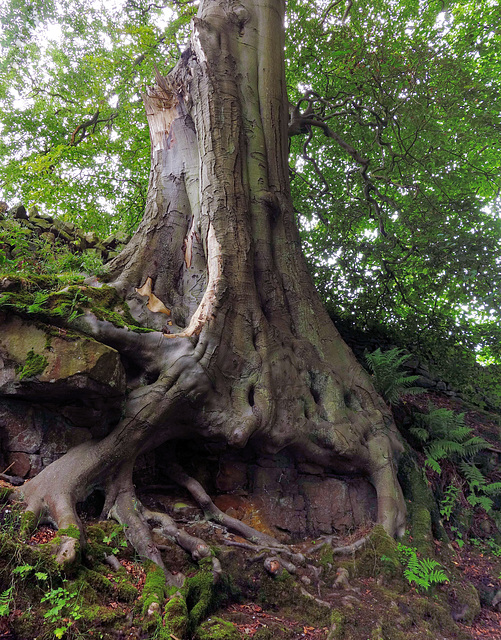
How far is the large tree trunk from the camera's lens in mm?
3088

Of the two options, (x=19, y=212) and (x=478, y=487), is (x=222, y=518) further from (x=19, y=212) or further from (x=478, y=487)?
(x=19, y=212)

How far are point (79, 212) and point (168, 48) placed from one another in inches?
181

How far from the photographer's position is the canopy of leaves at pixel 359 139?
263 inches

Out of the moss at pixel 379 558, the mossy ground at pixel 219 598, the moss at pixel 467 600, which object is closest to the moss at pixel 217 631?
the mossy ground at pixel 219 598

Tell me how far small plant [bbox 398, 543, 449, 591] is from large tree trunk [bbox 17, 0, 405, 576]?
0.97 feet

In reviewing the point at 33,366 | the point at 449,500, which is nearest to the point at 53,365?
the point at 33,366

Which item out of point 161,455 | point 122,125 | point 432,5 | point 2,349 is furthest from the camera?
point 122,125

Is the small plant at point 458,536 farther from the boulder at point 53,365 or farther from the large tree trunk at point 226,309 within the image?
the boulder at point 53,365

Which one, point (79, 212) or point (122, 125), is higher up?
point (122, 125)

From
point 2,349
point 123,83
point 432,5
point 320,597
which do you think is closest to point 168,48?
point 123,83

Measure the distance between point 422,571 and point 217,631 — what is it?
6.84 ft

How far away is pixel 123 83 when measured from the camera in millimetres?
8516

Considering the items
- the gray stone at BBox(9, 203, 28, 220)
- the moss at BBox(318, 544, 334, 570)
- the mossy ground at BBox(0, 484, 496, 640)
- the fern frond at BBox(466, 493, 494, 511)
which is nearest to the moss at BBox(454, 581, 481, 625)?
the mossy ground at BBox(0, 484, 496, 640)

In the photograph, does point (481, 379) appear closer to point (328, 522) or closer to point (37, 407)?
point (328, 522)
